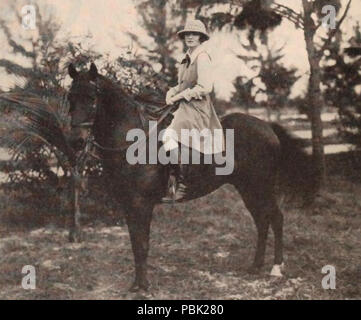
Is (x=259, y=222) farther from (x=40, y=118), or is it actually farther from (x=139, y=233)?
(x=40, y=118)

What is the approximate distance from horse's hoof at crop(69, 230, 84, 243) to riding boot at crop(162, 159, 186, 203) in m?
1.48

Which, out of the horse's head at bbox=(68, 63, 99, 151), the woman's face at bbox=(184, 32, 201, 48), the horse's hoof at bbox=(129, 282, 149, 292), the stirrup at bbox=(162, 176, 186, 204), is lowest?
the horse's hoof at bbox=(129, 282, 149, 292)

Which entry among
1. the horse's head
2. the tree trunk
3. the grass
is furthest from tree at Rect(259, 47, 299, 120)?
the horse's head

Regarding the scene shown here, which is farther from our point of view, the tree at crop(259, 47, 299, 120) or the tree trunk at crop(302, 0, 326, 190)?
the tree at crop(259, 47, 299, 120)

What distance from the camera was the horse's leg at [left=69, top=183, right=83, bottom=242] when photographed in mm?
6223

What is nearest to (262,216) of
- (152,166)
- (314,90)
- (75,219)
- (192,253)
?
(192,253)

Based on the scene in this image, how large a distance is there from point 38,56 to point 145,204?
2.35m

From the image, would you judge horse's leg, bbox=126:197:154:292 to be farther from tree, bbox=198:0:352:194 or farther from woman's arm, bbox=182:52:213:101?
tree, bbox=198:0:352:194

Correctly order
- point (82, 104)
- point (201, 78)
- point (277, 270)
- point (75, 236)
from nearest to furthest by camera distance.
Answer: point (82, 104), point (201, 78), point (277, 270), point (75, 236)

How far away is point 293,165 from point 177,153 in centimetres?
148

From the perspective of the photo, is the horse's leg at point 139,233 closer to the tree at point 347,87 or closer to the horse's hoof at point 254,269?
the horse's hoof at point 254,269

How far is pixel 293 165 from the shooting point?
5832 mm

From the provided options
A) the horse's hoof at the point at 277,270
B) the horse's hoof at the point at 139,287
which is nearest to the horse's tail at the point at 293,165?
the horse's hoof at the point at 277,270
